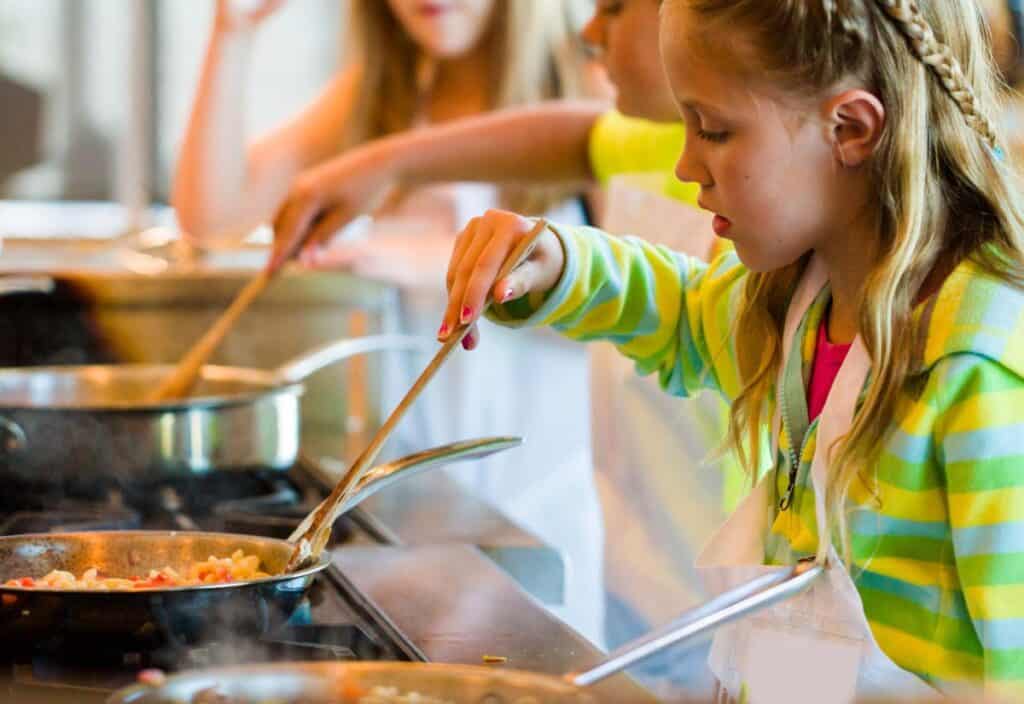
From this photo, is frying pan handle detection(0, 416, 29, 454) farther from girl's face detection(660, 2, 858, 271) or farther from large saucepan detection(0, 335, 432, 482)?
girl's face detection(660, 2, 858, 271)

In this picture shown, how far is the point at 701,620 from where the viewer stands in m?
0.66

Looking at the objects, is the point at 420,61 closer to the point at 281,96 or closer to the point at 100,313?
the point at 100,313

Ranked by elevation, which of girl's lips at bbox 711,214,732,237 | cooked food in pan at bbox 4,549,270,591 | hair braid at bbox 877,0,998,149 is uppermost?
hair braid at bbox 877,0,998,149

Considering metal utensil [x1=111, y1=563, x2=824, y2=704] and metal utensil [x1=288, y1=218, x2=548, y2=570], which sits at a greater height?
metal utensil [x1=288, y1=218, x2=548, y2=570]

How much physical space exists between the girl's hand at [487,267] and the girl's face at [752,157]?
0.12 m

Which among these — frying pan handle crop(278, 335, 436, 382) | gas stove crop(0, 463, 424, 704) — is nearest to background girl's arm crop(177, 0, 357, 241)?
frying pan handle crop(278, 335, 436, 382)

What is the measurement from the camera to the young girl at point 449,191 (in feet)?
6.99

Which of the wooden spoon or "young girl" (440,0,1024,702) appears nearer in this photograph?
"young girl" (440,0,1024,702)

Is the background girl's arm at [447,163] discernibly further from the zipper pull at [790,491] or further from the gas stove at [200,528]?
the zipper pull at [790,491]

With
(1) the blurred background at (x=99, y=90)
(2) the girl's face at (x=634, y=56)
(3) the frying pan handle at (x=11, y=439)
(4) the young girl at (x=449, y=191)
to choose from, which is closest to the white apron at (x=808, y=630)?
(2) the girl's face at (x=634, y=56)

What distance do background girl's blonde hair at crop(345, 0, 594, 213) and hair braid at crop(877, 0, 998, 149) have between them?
1238 millimetres

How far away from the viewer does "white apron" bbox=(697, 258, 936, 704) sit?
84 cm

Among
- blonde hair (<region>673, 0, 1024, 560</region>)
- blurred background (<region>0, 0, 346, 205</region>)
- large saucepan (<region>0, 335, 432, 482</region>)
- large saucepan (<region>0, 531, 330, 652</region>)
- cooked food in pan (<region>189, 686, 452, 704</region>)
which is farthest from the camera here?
blurred background (<region>0, 0, 346, 205</region>)

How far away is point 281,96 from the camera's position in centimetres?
323
